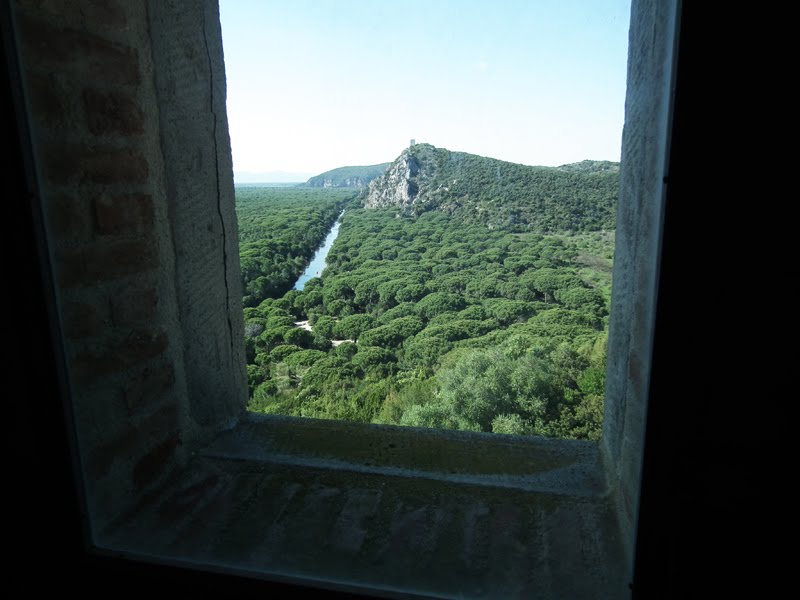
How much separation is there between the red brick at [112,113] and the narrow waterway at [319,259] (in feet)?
28.7

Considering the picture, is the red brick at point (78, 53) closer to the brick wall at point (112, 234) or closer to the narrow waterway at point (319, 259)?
the brick wall at point (112, 234)

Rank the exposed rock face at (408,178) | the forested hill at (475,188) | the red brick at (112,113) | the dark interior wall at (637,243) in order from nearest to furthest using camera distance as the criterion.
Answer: the dark interior wall at (637,243) < the red brick at (112,113) < the forested hill at (475,188) < the exposed rock face at (408,178)

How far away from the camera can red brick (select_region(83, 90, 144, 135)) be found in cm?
98

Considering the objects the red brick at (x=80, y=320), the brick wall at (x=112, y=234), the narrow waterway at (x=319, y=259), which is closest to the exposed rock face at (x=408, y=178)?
the narrow waterway at (x=319, y=259)

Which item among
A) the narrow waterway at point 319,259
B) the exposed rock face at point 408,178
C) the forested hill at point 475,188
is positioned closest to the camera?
the forested hill at point 475,188

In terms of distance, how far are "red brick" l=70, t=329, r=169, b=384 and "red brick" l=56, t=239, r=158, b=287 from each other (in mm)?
139

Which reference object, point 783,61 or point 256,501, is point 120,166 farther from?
point 783,61

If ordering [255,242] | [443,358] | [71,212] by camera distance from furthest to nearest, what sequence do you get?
[443,358], [255,242], [71,212]

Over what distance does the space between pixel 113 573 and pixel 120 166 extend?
2.65 ft

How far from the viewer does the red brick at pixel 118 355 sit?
3.25 ft

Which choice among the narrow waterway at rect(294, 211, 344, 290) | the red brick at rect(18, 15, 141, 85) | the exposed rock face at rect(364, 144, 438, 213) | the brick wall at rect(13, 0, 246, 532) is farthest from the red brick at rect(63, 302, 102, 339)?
the exposed rock face at rect(364, 144, 438, 213)

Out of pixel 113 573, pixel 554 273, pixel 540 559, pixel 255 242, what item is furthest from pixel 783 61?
pixel 554 273

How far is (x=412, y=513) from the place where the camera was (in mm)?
1085

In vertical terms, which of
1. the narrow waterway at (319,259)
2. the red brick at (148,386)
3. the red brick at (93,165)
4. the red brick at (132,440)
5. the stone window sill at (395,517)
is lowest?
the narrow waterway at (319,259)
